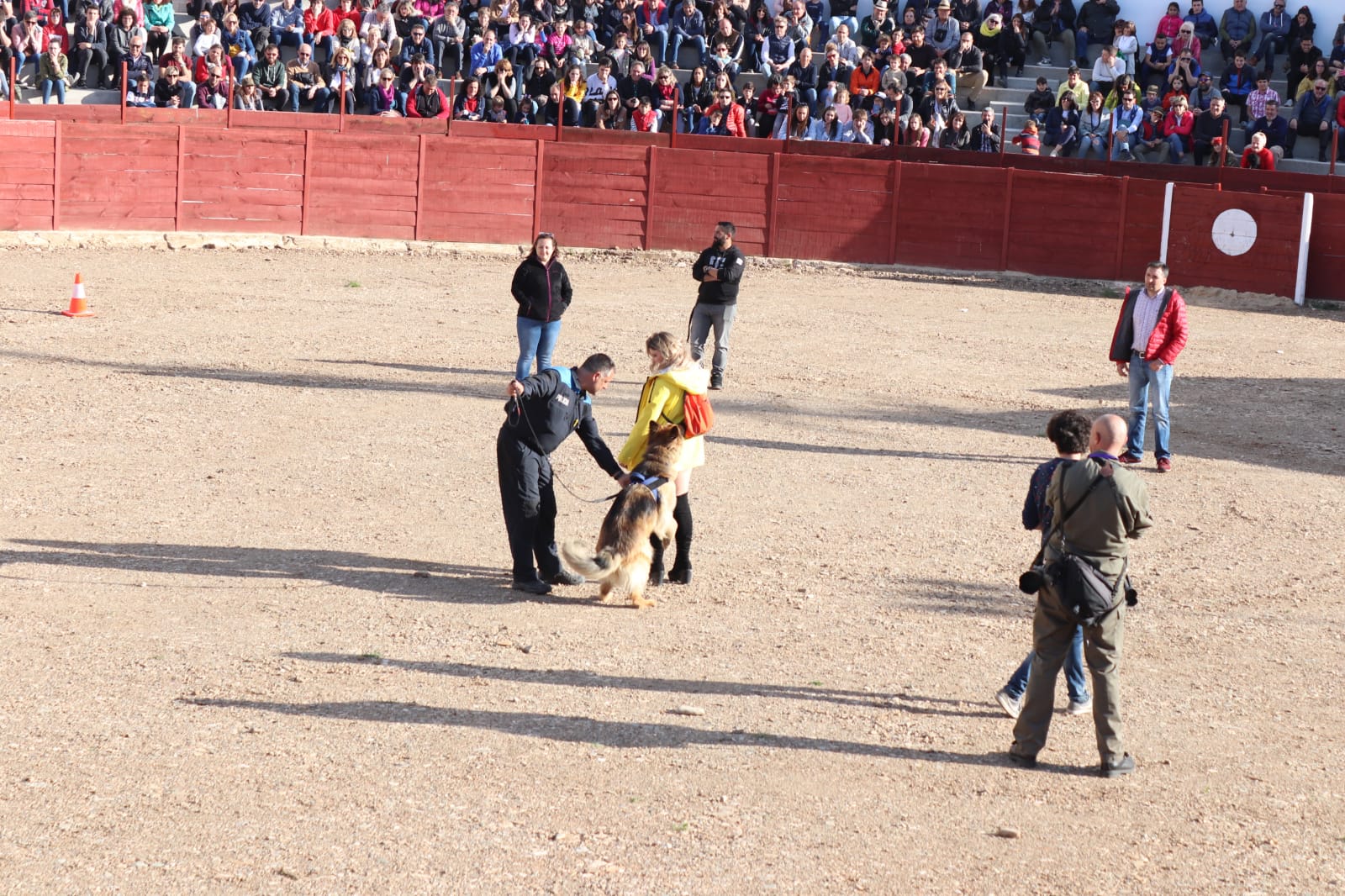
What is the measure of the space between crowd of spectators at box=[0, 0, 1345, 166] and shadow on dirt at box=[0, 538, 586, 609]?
58.0ft

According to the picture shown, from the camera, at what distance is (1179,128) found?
26.1 metres

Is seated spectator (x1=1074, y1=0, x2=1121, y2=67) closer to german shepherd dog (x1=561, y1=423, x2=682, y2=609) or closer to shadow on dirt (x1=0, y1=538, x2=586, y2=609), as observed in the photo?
german shepherd dog (x1=561, y1=423, x2=682, y2=609)

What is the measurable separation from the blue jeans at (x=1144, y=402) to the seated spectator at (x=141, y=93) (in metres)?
18.6

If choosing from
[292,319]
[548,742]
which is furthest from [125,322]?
[548,742]

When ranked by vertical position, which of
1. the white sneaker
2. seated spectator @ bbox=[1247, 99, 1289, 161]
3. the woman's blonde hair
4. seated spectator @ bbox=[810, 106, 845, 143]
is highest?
seated spectator @ bbox=[1247, 99, 1289, 161]

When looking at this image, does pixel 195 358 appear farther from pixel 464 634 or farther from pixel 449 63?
pixel 449 63

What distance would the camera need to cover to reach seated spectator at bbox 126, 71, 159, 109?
26.1 meters

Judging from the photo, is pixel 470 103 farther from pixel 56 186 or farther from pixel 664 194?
pixel 56 186

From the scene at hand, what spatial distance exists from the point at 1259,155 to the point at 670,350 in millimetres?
19201

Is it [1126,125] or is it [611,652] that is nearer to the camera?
[611,652]

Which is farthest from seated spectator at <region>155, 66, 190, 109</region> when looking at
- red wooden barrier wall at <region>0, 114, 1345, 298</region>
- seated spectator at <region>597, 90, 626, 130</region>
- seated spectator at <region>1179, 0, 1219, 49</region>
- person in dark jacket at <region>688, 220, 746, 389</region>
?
seated spectator at <region>1179, 0, 1219, 49</region>

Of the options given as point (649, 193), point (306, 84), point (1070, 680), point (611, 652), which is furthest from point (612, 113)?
point (1070, 680)

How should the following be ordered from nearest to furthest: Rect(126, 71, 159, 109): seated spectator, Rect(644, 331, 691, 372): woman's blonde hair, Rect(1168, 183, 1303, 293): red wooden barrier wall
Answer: Rect(644, 331, 691, 372): woman's blonde hair
Rect(1168, 183, 1303, 293): red wooden barrier wall
Rect(126, 71, 159, 109): seated spectator

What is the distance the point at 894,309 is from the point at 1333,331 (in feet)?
19.5
